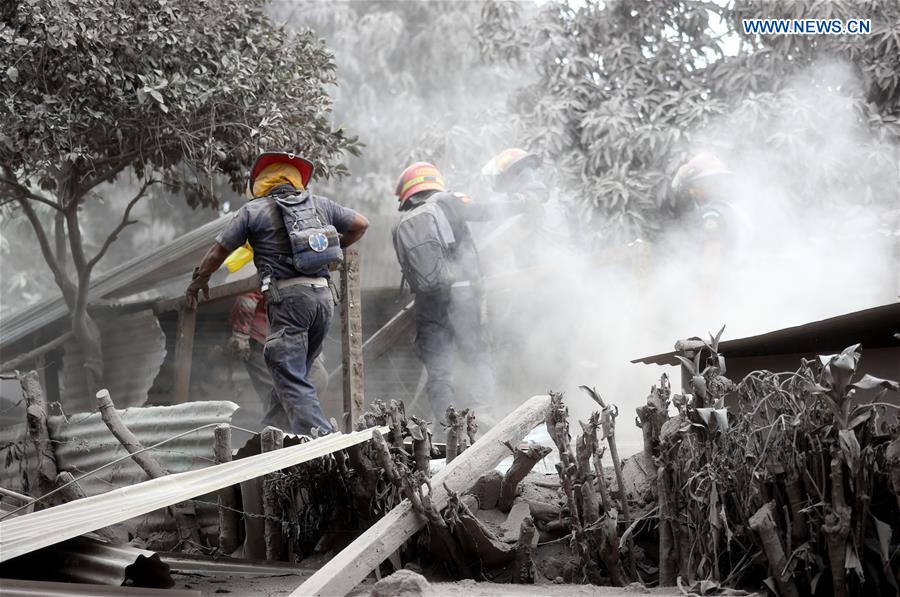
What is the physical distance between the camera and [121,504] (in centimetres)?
342

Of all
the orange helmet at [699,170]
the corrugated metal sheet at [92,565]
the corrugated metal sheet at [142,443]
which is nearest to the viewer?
the corrugated metal sheet at [92,565]

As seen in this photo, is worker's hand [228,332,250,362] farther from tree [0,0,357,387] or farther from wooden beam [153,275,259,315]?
tree [0,0,357,387]

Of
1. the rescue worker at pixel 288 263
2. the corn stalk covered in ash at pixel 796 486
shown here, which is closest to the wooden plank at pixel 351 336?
the rescue worker at pixel 288 263

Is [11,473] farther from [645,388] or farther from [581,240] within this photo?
[581,240]

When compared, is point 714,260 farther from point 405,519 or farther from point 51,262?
point 405,519

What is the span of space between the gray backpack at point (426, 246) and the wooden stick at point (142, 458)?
128 inches

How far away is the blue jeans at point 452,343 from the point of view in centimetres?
834

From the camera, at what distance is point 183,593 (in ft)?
11.4

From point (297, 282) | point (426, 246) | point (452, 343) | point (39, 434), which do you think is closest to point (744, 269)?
point (452, 343)

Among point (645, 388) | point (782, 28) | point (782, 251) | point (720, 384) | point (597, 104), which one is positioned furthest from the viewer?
point (597, 104)

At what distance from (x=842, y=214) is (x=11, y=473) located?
342 inches

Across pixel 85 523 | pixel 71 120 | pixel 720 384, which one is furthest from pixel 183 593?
pixel 71 120

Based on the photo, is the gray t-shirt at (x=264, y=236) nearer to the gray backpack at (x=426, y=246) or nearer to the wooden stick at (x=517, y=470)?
the gray backpack at (x=426, y=246)

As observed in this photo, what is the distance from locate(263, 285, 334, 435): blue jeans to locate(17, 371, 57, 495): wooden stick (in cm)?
143
